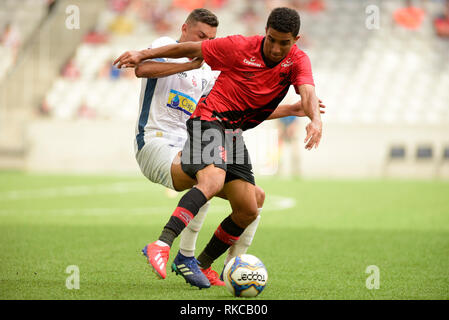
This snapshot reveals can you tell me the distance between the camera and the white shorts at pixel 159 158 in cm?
479

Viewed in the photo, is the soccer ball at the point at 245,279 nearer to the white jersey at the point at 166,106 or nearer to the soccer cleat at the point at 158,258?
the soccer cleat at the point at 158,258

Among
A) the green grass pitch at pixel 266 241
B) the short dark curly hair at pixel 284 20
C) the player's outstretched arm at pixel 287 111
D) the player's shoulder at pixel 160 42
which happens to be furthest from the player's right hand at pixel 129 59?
the green grass pitch at pixel 266 241

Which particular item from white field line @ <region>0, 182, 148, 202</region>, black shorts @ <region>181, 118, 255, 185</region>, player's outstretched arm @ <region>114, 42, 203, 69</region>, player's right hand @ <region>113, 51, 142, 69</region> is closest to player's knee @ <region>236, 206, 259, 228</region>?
black shorts @ <region>181, 118, 255, 185</region>

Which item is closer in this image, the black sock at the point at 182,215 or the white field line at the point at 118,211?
the black sock at the point at 182,215

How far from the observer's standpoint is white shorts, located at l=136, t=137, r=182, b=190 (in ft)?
15.7

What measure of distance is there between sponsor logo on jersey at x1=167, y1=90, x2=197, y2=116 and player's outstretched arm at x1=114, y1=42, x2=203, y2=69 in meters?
0.53

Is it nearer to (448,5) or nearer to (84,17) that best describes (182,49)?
(84,17)

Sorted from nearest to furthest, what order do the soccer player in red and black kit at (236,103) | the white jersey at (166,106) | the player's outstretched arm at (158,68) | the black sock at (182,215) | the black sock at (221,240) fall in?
the black sock at (182,215) < the soccer player in red and black kit at (236,103) < the player's outstretched arm at (158,68) < the black sock at (221,240) < the white jersey at (166,106)

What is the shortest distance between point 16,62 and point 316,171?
11.9 meters

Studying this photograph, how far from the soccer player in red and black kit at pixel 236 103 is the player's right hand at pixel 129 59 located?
0.04 ft

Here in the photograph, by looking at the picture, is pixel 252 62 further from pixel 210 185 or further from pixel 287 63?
pixel 210 185

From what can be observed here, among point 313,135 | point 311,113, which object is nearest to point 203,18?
point 311,113

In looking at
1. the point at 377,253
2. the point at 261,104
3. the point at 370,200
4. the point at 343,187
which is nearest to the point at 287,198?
the point at 370,200

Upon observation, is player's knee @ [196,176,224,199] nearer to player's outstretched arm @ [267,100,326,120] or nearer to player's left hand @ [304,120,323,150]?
player's left hand @ [304,120,323,150]
